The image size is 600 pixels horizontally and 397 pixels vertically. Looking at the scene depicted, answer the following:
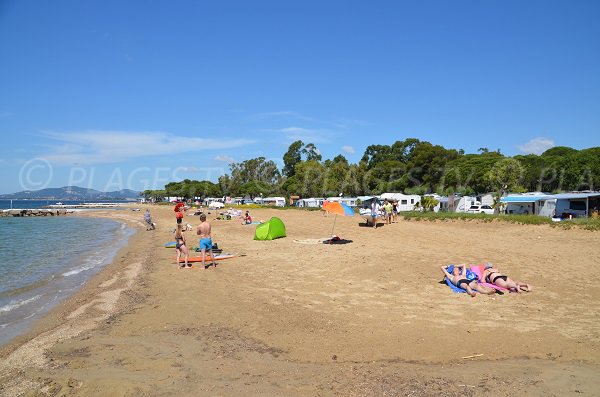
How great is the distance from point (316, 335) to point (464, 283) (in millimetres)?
3964

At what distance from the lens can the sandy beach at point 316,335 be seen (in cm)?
446

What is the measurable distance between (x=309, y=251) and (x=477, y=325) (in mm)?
8142

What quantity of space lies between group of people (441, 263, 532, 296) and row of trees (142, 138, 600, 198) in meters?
35.1

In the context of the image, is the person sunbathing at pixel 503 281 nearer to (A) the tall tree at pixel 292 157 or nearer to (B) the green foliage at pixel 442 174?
(B) the green foliage at pixel 442 174

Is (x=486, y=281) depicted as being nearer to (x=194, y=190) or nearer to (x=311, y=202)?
(x=311, y=202)

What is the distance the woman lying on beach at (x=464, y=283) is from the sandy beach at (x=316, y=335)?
10.5 inches

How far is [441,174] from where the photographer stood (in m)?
60.1

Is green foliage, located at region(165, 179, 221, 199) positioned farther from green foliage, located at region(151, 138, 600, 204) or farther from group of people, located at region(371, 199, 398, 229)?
group of people, located at region(371, 199, 398, 229)

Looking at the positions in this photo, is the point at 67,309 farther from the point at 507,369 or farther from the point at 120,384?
the point at 507,369

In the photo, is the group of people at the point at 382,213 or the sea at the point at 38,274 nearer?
the sea at the point at 38,274

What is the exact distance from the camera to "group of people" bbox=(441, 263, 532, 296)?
821cm

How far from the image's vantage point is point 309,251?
14148mm

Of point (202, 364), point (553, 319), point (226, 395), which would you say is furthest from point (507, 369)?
point (202, 364)

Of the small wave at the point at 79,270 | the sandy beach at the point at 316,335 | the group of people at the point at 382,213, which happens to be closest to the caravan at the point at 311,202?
the group of people at the point at 382,213
